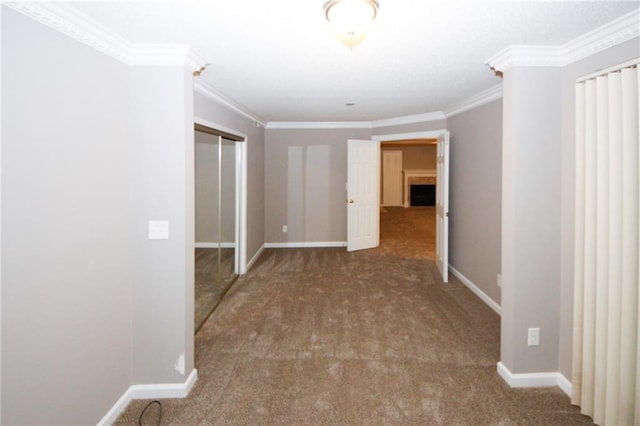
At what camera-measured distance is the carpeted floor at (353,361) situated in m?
2.22

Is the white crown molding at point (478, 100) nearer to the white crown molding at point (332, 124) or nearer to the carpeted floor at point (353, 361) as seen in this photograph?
the white crown molding at point (332, 124)

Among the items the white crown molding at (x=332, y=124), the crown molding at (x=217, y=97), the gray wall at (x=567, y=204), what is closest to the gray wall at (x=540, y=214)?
the gray wall at (x=567, y=204)

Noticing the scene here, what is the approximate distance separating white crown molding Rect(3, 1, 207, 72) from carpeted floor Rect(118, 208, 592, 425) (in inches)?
87.1

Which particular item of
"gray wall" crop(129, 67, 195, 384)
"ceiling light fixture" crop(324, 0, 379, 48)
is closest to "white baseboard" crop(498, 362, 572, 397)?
"gray wall" crop(129, 67, 195, 384)

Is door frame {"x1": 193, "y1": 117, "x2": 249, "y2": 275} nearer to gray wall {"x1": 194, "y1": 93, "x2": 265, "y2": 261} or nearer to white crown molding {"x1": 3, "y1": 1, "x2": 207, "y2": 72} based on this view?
gray wall {"x1": 194, "y1": 93, "x2": 265, "y2": 261}

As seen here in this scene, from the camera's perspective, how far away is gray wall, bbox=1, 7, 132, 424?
1540 millimetres

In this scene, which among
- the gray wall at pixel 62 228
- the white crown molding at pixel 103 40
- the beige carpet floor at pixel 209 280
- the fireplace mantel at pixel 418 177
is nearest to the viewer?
the gray wall at pixel 62 228

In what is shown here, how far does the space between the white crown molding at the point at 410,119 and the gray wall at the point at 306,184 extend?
57 cm

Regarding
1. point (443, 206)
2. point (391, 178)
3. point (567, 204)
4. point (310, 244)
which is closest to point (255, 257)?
point (310, 244)

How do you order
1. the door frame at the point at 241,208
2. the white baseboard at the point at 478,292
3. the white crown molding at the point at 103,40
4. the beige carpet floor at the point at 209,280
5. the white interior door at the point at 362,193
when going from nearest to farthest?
1. the white crown molding at the point at 103,40
2. the beige carpet floor at the point at 209,280
3. the white baseboard at the point at 478,292
4. the door frame at the point at 241,208
5. the white interior door at the point at 362,193

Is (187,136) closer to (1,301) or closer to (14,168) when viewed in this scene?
(14,168)

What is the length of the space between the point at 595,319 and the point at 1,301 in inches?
121

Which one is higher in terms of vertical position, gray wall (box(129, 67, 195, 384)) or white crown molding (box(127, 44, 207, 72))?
white crown molding (box(127, 44, 207, 72))

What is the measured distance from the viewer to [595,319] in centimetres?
Result: 216
